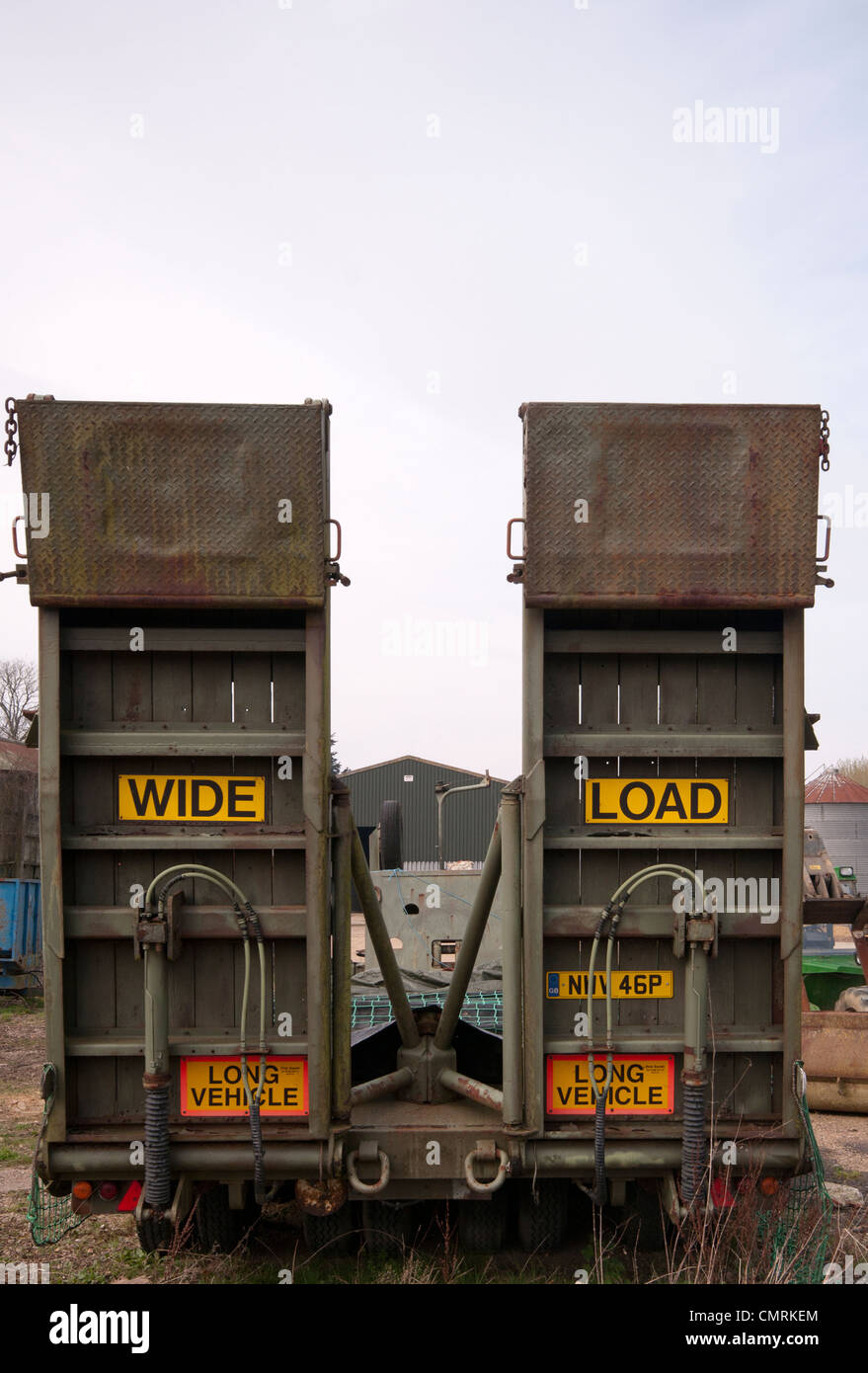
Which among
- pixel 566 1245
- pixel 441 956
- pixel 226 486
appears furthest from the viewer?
pixel 441 956

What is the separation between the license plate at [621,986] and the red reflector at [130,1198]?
1.80 m

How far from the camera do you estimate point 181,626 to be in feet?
14.2

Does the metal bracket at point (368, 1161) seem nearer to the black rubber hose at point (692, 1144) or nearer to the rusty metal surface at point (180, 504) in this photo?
the black rubber hose at point (692, 1144)

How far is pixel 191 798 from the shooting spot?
14.2 feet

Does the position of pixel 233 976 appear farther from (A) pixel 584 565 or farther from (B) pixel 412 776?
(B) pixel 412 776

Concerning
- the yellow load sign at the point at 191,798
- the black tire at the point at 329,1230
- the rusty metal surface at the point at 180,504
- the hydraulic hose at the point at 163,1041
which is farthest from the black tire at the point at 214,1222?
the rusty metal surface at the point at 180,504

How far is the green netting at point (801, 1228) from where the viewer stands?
426cm

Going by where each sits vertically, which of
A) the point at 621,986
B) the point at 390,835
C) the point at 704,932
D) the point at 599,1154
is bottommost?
the point at 599,1154

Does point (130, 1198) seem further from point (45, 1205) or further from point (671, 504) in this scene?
point (671, 504)

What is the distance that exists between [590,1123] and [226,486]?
2892mm

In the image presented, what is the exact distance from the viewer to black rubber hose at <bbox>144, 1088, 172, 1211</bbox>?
13.3 ft

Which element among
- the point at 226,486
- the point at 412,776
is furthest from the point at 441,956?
the point at 412,776

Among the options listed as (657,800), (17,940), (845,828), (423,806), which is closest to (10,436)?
(657,800)

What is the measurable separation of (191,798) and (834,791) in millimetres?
27985
